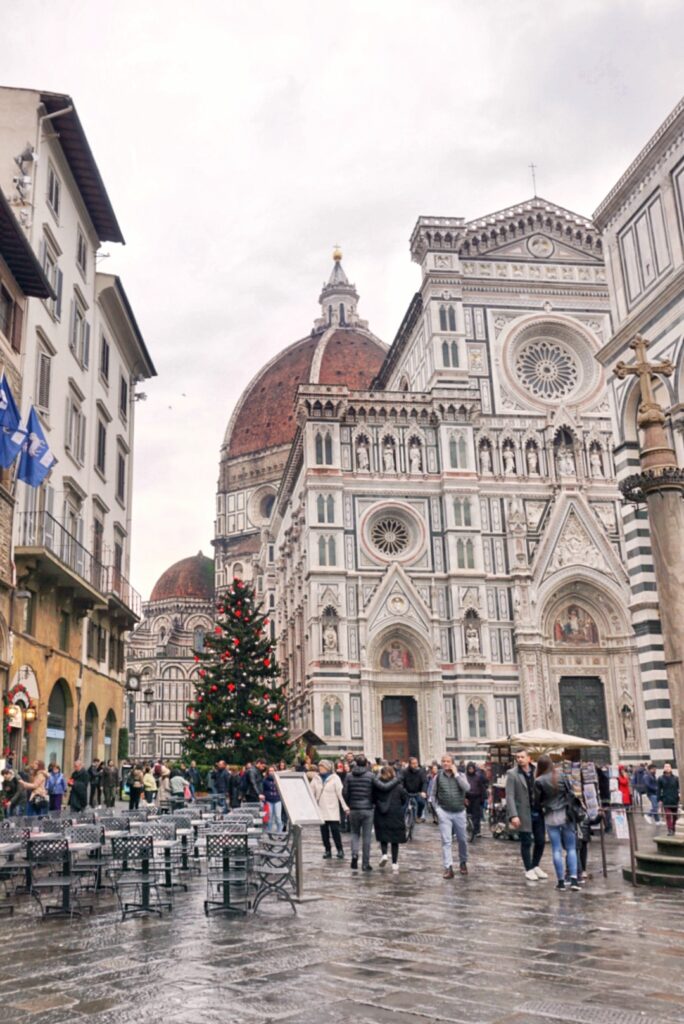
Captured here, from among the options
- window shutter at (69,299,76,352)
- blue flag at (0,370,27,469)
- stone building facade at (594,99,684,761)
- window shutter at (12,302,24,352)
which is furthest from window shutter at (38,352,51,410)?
stone building facade at (594,99,684,761)

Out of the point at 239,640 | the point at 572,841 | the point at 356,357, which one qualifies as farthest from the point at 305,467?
the point at 356,357

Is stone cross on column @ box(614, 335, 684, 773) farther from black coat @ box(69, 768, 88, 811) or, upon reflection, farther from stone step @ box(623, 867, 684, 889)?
black coat @ box(69, 768, 88, 811)

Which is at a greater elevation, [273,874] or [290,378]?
[290,378]

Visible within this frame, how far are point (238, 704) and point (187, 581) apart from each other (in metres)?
59.1

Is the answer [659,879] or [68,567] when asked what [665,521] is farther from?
[68,567]

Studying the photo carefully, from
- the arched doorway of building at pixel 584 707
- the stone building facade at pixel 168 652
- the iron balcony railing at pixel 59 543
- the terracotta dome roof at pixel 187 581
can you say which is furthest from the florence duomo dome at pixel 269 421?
the iron balcony railing at pixel 59 543

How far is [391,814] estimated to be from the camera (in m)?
13.5

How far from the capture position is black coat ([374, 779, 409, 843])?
13469mm

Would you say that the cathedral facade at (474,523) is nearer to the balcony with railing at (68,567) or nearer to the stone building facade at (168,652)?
the balcony with railing at (68,567)

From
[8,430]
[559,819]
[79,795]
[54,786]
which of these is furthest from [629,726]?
[559,819]

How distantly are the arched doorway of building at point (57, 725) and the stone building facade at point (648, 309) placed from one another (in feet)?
46.3

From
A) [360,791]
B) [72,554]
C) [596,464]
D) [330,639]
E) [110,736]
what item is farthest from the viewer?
[596,464]

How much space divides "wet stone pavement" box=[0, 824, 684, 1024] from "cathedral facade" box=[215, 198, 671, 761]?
28.7m

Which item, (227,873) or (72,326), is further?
(72,326)
